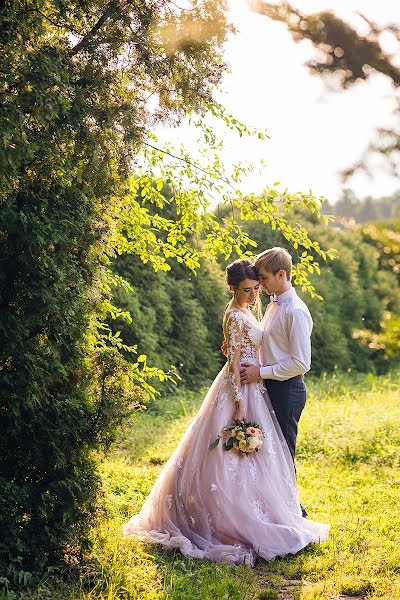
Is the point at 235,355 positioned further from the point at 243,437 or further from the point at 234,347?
the point at 243,437

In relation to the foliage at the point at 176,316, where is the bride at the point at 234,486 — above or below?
below

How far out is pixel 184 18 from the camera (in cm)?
490

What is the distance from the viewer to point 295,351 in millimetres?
5414

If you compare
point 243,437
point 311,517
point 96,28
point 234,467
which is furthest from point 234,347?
point 96,28

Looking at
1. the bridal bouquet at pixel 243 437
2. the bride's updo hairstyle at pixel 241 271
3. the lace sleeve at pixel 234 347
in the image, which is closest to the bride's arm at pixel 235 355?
the lace sleeve at pixel 234 347

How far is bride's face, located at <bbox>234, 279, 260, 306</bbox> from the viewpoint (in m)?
5.57

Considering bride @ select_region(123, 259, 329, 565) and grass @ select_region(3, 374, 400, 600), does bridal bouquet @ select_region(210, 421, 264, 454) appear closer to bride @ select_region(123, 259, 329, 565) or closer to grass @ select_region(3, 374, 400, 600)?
bride @ select_region(123, 259, 329, 565)

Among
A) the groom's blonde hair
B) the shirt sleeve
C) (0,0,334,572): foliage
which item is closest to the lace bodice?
the shirt sleeve

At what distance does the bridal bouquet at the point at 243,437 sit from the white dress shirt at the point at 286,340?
38 cm

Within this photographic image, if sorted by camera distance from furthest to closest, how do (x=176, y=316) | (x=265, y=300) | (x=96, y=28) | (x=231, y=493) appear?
1. (x=265, y=300)
2. (x=176, y=316)
3. (x=231, y=493)
4. (x=96, y=28)

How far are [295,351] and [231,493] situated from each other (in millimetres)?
1076

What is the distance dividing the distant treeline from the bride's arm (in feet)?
3.64

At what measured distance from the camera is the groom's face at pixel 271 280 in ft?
18.3

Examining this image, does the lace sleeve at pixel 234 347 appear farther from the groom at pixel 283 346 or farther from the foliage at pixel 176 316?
the foliage at pixel 176 316
